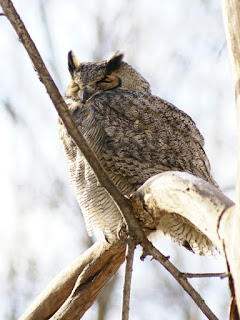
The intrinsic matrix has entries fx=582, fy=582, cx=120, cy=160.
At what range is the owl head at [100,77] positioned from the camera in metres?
4.04

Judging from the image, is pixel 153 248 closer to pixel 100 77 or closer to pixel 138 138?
pixel 138 138

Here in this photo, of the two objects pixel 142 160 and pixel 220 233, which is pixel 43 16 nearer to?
pixel 142 160

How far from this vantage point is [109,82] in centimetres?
416

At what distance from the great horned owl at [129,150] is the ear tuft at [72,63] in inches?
21.3

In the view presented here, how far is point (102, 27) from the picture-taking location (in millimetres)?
8273

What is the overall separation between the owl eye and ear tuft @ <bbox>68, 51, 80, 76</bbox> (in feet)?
0.94

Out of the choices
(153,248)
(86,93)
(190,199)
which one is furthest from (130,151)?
(190,199)

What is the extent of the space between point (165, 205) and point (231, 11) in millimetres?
786

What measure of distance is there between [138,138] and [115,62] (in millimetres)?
1121

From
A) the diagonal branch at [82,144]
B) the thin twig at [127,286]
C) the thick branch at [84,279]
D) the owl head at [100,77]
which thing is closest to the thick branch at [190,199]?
the diagonal branch at [82,144]

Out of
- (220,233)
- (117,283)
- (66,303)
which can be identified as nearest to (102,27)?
(117,283)

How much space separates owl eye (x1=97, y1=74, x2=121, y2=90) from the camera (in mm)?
4098

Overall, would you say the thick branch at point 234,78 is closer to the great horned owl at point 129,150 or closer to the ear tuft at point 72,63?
the great horned owl at point 129,150

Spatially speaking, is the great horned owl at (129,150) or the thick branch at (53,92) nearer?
the thick branch at (53,92)
